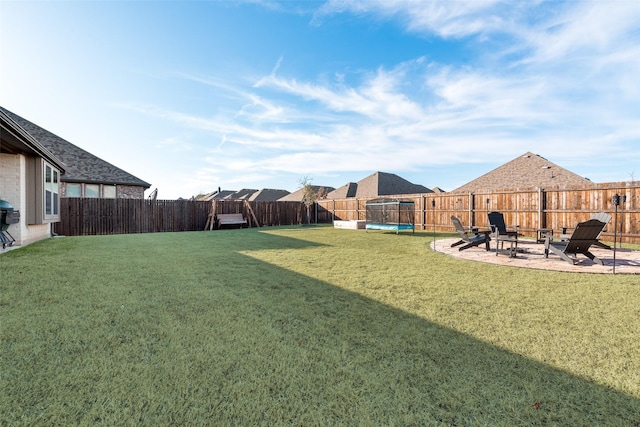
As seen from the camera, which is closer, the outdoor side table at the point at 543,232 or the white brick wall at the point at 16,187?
the outdoor side table at the point at 543,232

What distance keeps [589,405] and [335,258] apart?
503 cm

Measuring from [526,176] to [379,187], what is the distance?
11298mm

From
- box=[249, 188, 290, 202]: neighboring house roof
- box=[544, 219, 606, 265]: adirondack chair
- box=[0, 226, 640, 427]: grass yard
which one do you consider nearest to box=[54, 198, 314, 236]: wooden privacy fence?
box=[0, 226, 640, 427]: grass yard

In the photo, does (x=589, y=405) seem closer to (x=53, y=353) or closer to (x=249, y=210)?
(x=53, y=353)

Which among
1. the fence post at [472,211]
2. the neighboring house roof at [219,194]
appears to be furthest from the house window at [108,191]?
the neighboring house roof at [219,194]

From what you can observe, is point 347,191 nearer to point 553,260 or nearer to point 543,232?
point 543,232

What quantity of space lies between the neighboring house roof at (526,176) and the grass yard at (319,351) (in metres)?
14.3

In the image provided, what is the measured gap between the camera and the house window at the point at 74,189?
14950 millimetres

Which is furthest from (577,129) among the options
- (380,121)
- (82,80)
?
(82,80)

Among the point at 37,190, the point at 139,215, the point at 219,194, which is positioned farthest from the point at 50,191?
the point at 219,194

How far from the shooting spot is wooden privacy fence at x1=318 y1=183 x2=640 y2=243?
8.66 metres

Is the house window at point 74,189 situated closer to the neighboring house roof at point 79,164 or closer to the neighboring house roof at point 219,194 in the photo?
the neighboring house roof at point 79,164

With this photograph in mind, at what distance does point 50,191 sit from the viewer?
9.70 meters

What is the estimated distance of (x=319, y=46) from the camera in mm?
11227
